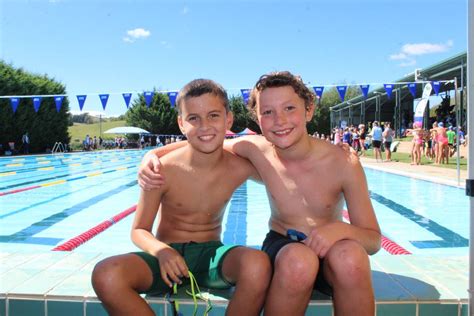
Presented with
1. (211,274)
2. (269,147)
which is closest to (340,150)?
(269,147)

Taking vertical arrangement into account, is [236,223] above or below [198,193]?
below

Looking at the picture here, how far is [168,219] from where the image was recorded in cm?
235

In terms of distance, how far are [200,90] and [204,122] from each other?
16cm

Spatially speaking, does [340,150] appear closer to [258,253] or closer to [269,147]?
[269,147]

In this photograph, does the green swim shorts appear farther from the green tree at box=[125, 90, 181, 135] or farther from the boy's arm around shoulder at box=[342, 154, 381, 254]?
the green tree at box=[125, 90, 181, 135]

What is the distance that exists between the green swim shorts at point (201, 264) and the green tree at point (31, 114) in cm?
2529

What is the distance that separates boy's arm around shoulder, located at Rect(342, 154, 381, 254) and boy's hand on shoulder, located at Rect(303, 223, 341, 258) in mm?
124

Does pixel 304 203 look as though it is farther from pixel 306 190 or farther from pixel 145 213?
pixel 145 213

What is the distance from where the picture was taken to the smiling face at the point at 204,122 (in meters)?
2.16

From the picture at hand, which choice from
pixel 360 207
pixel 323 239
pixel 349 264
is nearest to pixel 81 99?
pixel 360 207

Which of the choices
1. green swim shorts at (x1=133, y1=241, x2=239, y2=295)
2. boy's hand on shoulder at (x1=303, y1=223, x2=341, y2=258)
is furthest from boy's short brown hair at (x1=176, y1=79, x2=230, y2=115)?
boy's hand on shoulder at (x1=303, y1=223, x2=341, y2=258)

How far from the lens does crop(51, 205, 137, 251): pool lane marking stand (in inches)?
183

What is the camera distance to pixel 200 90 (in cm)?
217

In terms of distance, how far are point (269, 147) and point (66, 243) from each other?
335 centimetres
